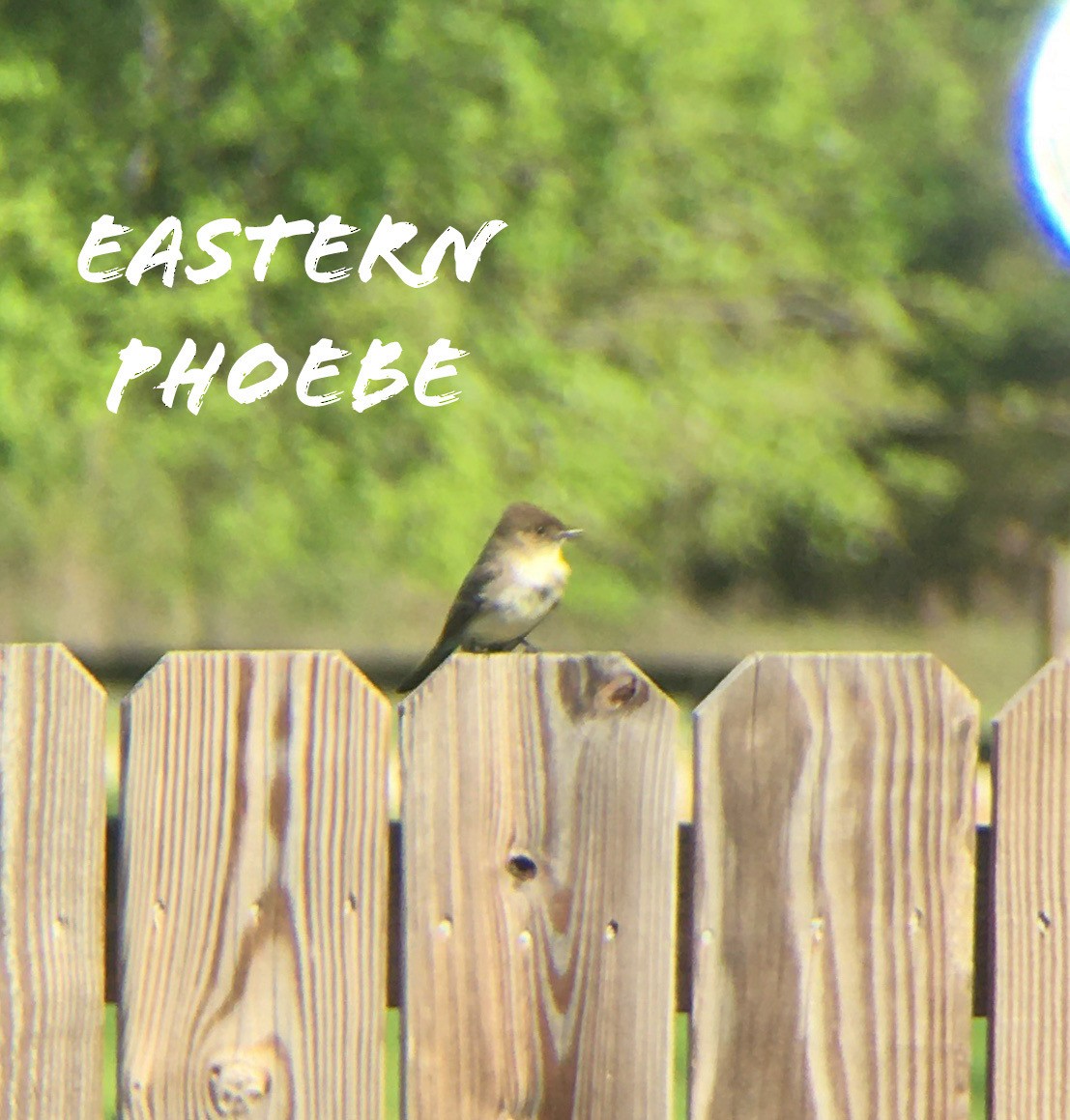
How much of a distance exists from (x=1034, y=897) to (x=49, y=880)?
122cm

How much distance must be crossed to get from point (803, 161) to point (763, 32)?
984 mm

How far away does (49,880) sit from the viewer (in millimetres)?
2199

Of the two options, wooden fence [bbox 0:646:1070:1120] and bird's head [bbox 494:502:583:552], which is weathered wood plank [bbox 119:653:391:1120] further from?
bird's head [bbox 494:502:583:552]

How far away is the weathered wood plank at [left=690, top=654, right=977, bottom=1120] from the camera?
2178 mm

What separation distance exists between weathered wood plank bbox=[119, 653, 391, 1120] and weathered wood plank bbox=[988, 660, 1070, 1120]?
77 centimetres

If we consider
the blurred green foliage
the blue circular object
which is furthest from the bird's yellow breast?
the blurred green foliage

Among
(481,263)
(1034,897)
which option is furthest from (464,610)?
(1034,897)

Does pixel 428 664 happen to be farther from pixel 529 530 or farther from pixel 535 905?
pixel 535 905

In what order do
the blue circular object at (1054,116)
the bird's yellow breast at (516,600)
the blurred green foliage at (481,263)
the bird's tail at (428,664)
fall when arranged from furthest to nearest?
the blurred green foliage at (481,263)
the blue circular object at (1054,116)
the bird's yellow breast at (516,600)
the bird's tail at (428,664)

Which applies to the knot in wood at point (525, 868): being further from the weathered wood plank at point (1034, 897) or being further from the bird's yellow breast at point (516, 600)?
the bird's yellow breast at point (516, 600)

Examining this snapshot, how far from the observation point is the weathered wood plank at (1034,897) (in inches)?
85.6

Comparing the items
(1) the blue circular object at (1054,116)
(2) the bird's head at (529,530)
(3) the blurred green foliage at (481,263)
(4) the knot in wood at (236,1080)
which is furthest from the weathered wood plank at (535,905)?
(3) the blurred green foliage at (481,263)

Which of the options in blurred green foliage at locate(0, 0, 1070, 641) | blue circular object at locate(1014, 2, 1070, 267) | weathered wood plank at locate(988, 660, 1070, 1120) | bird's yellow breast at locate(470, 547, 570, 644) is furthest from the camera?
blurred green foliage at locate(0, 0, 1070, 641)

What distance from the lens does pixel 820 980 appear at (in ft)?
7.17
